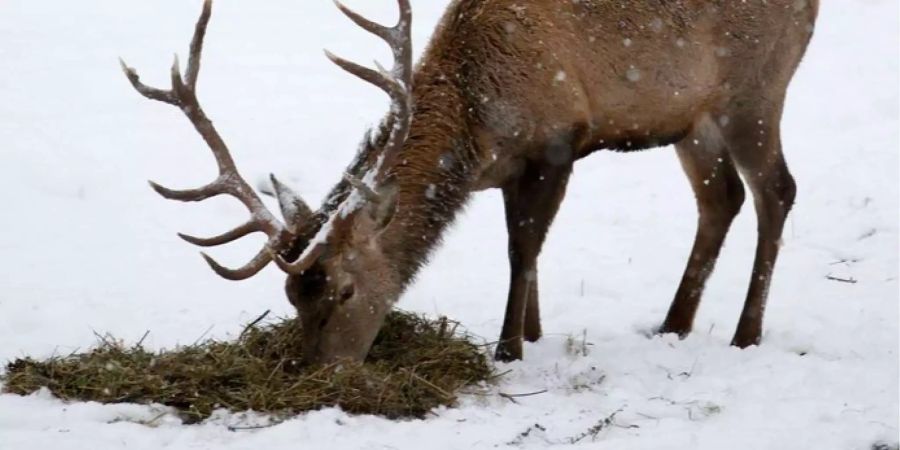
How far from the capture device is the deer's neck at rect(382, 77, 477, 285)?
6602 millimetres

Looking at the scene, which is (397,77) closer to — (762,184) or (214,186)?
(214,186)

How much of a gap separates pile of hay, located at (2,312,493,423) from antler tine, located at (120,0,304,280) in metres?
0.46

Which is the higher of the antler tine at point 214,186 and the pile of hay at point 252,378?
the antler tine at point 214,186

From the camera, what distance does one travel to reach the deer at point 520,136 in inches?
244

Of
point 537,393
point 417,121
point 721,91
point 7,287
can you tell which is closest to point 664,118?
point 721,91

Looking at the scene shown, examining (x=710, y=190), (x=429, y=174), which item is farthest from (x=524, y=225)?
(x=710, y=190)

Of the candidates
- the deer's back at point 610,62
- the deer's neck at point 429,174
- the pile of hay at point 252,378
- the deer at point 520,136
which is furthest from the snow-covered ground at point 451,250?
the deer's back at point 610,62

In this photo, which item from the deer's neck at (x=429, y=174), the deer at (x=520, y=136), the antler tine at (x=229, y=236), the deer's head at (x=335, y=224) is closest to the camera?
the antler tine at (x=229, y=236)

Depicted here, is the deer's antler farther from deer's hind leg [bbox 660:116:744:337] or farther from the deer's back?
deer's hind leg [bbox 660:116:744:337]

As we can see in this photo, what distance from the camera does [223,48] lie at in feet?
42.3

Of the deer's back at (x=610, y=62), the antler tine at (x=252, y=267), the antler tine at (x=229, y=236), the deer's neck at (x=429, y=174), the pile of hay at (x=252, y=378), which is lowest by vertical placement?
the pile of hay at (x=252, y=378)

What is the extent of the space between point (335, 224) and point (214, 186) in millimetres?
589

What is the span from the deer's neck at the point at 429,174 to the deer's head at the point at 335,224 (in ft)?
0.61

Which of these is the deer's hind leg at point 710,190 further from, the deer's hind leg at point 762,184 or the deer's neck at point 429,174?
the deer's neck at point 429,174
